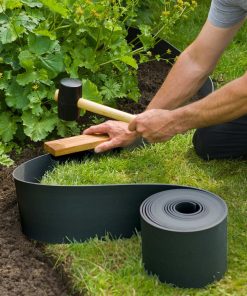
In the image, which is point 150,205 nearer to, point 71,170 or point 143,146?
point 71,170

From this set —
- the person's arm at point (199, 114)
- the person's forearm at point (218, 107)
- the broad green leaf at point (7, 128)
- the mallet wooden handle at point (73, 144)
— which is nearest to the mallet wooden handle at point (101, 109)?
the mallet wooden handle at point (73, 144)

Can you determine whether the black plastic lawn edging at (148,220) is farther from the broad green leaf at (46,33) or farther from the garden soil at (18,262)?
the broad green leaf at (46,33)

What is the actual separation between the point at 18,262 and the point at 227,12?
1.60 m

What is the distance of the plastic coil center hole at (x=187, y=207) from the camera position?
2834mm

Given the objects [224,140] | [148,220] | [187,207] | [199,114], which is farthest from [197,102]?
[224,140]

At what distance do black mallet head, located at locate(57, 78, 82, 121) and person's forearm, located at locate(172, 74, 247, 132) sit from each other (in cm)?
66

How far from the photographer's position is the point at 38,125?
3.71m

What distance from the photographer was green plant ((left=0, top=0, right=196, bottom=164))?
143 inches

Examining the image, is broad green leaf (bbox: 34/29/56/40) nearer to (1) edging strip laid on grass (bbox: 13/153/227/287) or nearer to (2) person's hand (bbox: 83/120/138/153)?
(2) person's hand (bbox: 83/120/138/153)

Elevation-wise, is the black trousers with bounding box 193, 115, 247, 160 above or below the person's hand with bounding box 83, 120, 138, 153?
below

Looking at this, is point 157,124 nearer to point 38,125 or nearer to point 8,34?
point 38,125

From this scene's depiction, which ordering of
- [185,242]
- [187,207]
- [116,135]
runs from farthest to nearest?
1. [116,135]
2. [187,207]
3. [185,242]

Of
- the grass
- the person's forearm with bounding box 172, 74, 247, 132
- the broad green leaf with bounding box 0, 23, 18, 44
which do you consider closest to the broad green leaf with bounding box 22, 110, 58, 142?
the grass

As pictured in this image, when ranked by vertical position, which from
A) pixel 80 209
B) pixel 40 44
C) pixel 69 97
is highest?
pixel 40 44
